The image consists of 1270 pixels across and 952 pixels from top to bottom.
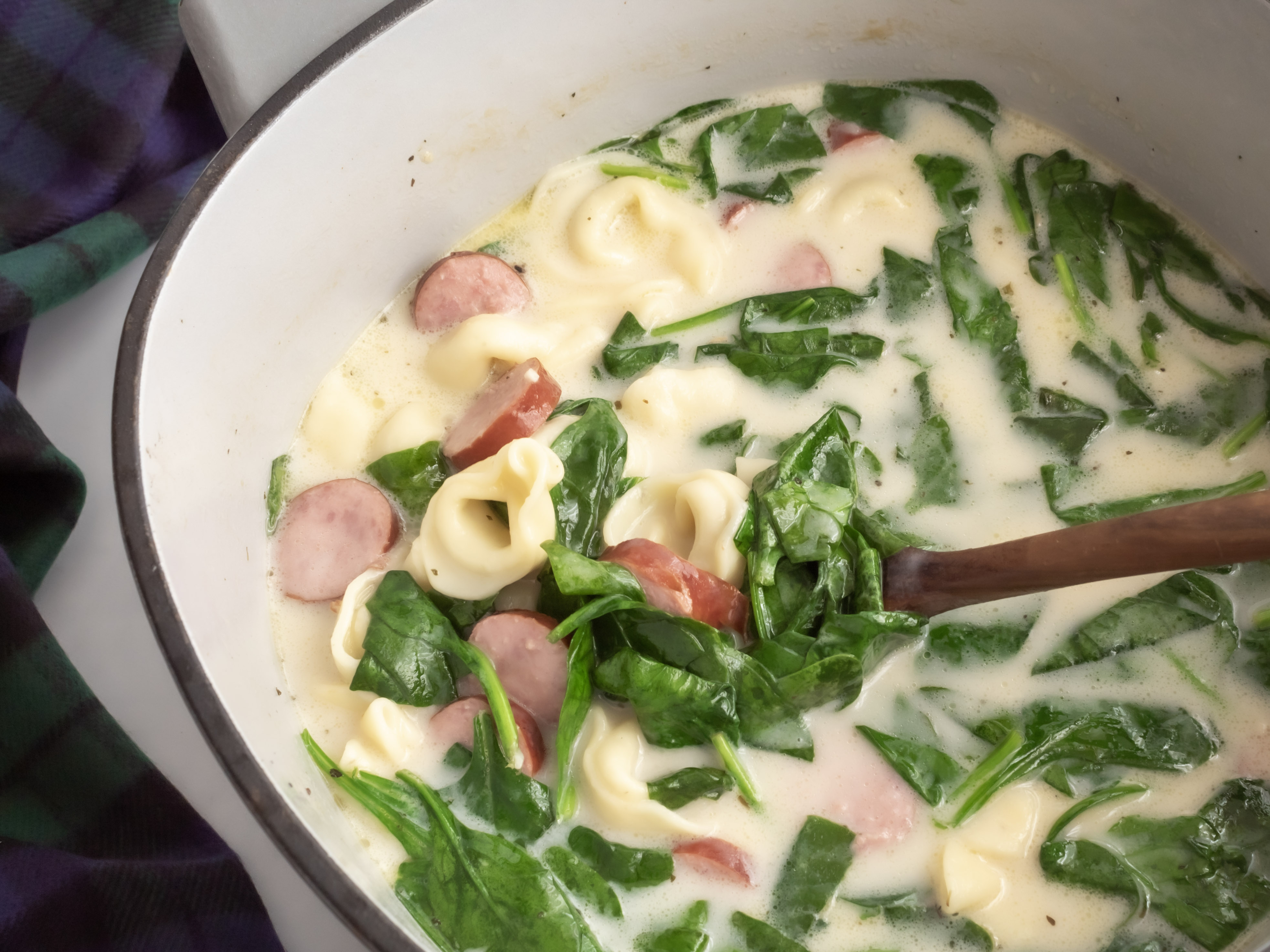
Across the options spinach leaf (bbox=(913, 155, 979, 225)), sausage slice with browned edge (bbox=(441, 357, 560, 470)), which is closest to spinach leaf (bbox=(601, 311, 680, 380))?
sausage slice with browned edge (bbox=(441, 357, 560, 470))

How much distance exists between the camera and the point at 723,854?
191 cm

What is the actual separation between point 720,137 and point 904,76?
428 millimetres

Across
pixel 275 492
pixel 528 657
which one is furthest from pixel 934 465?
pixel 275 492

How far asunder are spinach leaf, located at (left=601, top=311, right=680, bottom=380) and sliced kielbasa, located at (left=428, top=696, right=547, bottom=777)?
70 centimetres

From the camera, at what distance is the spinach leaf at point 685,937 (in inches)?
72.7

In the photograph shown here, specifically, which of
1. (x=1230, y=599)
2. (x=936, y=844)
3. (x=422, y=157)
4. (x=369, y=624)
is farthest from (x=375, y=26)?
(x=1230, y=599)

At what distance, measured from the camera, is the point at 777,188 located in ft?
8.27

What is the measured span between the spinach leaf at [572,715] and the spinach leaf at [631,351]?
1.95 feet

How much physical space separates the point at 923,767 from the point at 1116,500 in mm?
646

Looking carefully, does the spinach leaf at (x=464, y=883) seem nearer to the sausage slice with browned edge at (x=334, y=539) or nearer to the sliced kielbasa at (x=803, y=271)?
the sausage slice with browned edge at (x=334, y=539)

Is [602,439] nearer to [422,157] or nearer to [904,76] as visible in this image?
[422,157]

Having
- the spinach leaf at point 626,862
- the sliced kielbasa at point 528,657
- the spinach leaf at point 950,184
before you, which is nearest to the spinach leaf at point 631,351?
the sliced kielbasa at point 528,657

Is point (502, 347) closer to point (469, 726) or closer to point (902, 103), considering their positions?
point (469, 726)

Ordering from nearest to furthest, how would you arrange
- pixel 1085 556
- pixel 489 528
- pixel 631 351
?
pixel 1085 556
pixel 489 528
pixel 631 351
